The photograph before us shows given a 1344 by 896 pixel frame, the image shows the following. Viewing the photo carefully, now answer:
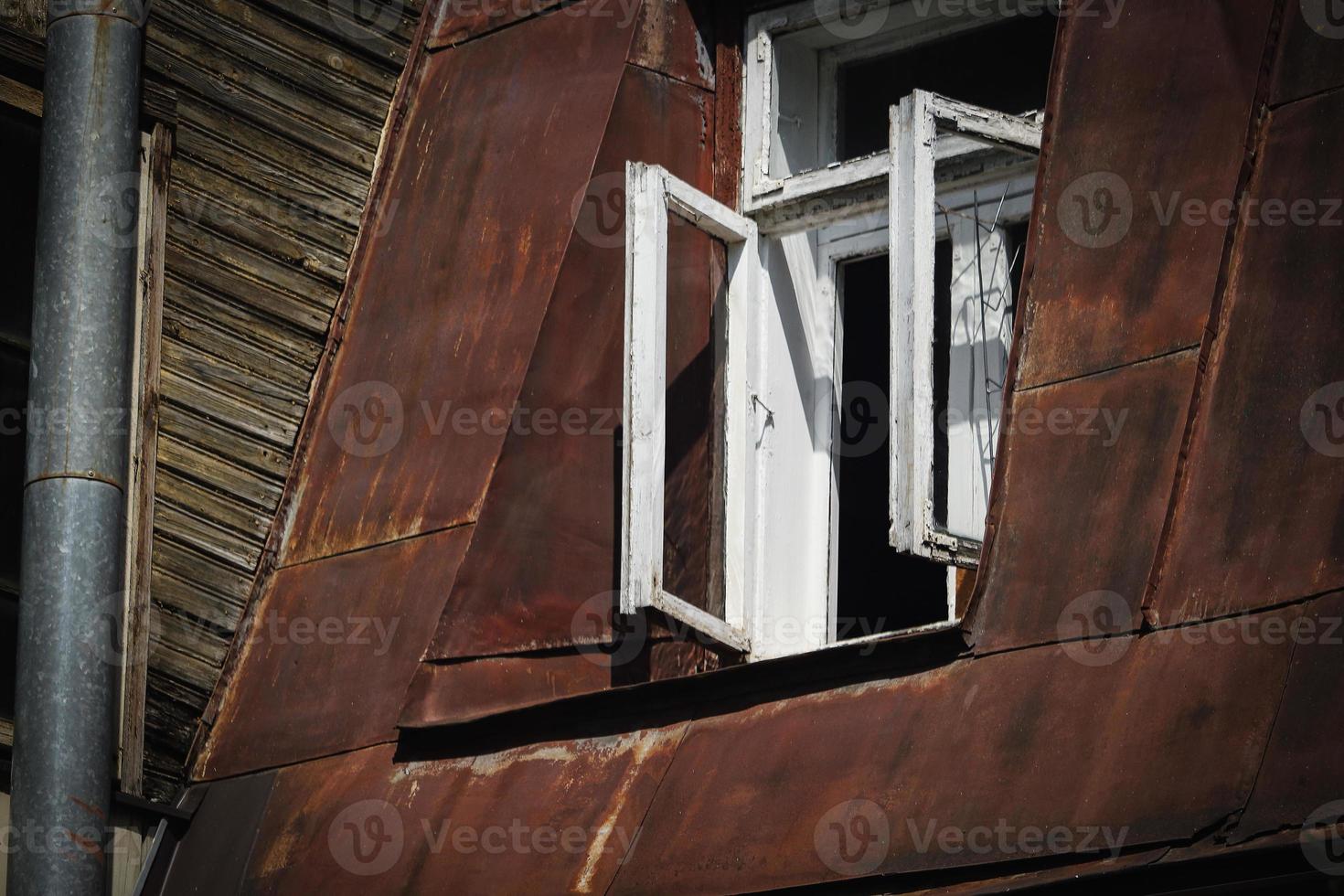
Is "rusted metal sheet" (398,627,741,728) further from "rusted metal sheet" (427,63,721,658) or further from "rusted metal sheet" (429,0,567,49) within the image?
"rusted metal sheet" (429,0,567,49)

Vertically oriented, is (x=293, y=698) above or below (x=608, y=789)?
above

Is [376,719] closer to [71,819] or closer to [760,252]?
[71,819]

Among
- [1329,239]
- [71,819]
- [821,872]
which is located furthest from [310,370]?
[1329,239]

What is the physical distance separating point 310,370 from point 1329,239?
123 inches

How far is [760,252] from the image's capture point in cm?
613

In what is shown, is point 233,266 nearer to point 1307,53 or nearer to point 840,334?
point 840,334

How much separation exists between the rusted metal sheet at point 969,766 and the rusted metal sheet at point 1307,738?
1.4 inches

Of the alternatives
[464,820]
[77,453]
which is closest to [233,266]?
[77,453]

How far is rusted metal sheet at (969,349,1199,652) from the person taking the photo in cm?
448

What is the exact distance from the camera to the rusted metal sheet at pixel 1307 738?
3.84 m

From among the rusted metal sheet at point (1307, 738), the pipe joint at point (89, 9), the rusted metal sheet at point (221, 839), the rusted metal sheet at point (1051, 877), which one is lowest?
the rusted metal sheet at point (1051, 877)

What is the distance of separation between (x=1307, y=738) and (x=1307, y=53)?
1540 millimetres

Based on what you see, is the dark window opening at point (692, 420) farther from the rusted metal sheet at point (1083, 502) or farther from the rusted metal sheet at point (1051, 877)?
the rusted metal sheet at point (1051, 877)

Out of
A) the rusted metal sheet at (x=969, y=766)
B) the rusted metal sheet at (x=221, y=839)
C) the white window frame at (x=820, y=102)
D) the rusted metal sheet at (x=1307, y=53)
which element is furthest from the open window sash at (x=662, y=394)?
the rusted metal sheet at (x=1307, y=53)
